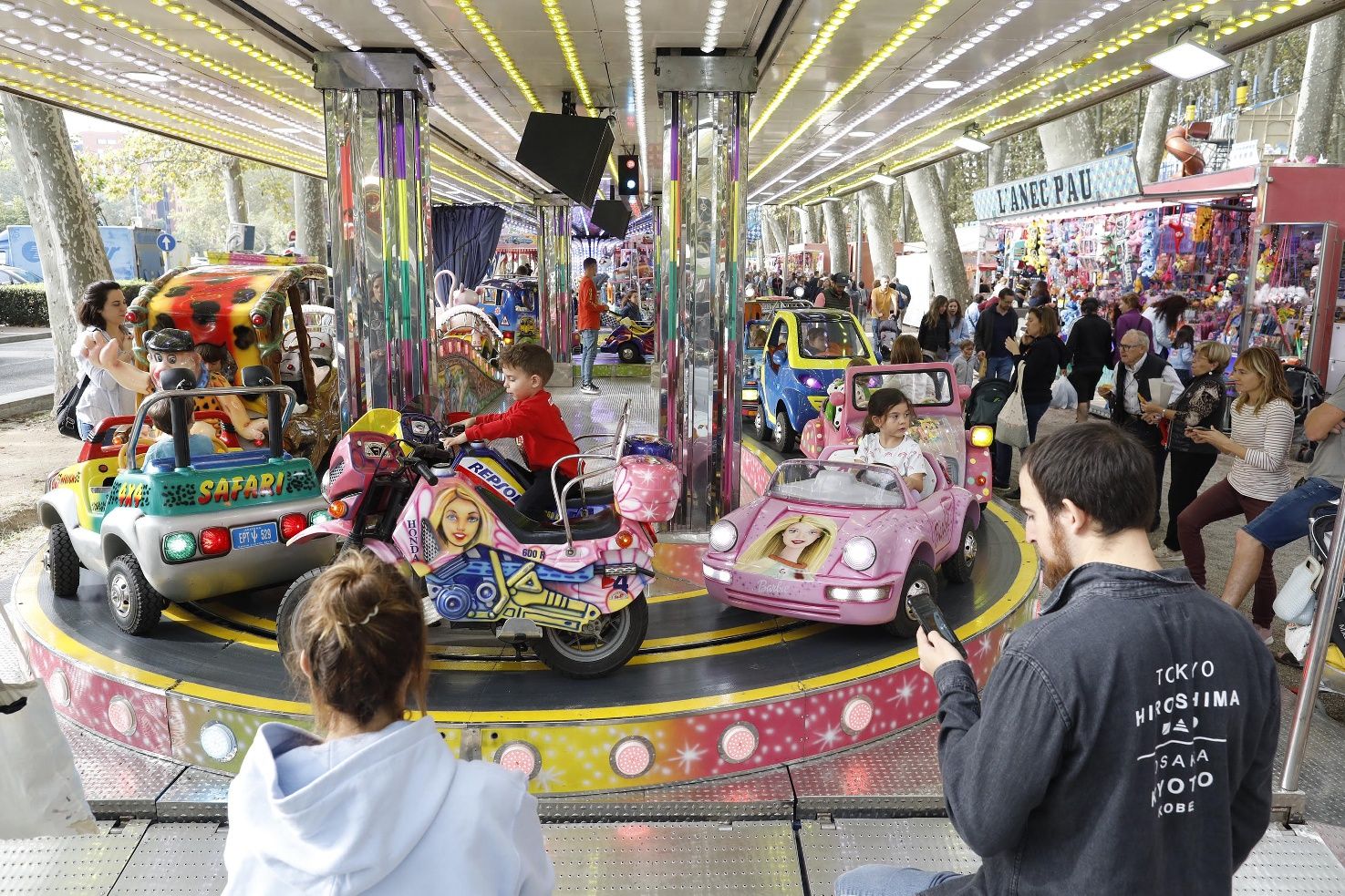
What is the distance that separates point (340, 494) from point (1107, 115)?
4400cm

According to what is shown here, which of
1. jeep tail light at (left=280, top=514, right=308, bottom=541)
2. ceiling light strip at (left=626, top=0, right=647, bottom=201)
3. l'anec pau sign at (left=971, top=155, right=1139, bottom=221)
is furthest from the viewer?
l'anec pau sign at (left=971, top=155, right=1139, bottom=221)

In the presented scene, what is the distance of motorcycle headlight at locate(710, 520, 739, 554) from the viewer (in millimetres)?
5051

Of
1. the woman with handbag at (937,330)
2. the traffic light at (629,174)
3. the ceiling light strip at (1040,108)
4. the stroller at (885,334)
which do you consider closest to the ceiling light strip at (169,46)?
the traffic light at (629,174)

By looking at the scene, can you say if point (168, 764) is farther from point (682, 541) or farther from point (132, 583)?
point (682, 541)

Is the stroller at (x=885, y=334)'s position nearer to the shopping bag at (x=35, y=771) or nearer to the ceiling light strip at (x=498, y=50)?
the ceiling light strip at (x=498, y=50)

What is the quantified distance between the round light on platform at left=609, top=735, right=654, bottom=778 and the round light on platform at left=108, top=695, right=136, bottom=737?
2.05m

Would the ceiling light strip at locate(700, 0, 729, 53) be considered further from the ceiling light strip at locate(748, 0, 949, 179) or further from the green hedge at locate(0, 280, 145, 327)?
the green hedge at locate(0, 280, 145, 327)

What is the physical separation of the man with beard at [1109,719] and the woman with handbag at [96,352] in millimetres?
5718

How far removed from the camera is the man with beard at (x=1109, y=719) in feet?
5.07

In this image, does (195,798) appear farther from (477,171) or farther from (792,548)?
(477,171)

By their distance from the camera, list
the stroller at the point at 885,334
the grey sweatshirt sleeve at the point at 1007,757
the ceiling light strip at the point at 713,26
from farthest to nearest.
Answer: the stroller at the point at 885,334 → the ceiling light strip at the point at 713,26 → the grey sweatshirt sleeve at the point at 1007,757

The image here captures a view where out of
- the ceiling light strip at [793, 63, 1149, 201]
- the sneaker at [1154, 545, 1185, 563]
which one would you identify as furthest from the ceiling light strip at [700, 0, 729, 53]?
the sneaker at [1154, 545, 1185, 563]

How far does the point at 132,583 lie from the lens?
479 cm

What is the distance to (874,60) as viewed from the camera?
700cm
